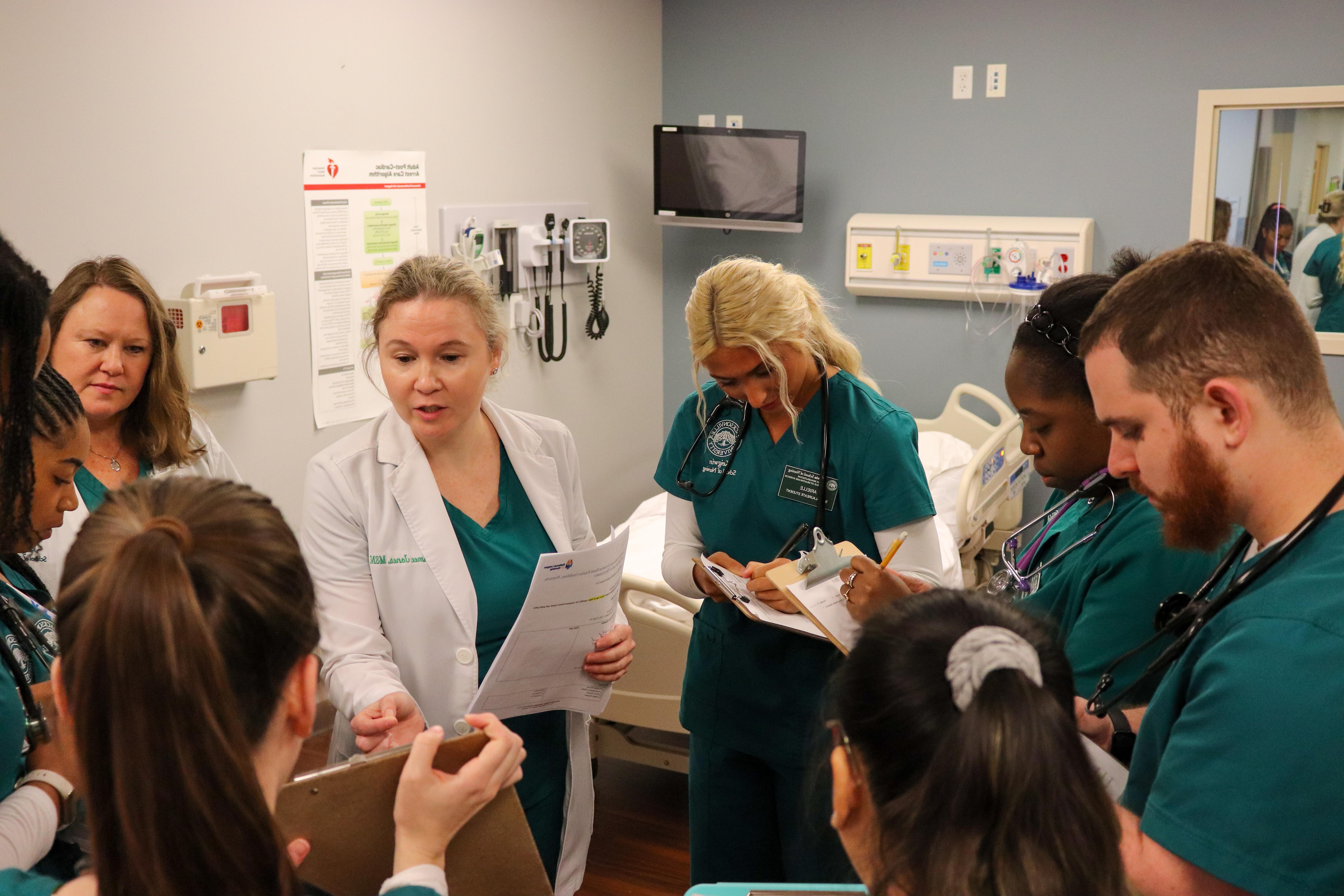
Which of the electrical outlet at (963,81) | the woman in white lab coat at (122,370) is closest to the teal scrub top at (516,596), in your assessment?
the woman in white lab coat at (122,370)

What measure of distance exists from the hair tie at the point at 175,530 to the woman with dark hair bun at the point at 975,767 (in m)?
0.57

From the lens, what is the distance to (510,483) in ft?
6.03

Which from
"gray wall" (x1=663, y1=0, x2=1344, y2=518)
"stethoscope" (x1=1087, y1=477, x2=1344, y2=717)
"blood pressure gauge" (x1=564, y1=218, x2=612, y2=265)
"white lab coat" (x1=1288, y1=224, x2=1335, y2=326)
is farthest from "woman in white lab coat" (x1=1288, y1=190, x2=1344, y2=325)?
"stethoscope" (x1=1087, y1=477, x2=1344, y2=717)

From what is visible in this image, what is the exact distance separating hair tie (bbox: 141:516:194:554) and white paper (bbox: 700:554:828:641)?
106 centimetres

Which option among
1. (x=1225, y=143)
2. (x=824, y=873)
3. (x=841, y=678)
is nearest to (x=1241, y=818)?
(x=841, y=678)

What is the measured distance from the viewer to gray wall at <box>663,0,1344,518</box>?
3797mm

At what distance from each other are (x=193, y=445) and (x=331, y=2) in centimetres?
154

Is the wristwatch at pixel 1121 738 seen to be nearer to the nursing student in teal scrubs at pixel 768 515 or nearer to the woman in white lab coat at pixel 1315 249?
the nursing student in teal scrubs at pixel 768 515

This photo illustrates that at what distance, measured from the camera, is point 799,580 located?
1.75 m

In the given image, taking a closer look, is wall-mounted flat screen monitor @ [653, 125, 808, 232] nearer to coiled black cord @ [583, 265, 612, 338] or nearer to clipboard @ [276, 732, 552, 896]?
coiled black cord @ [583, 265, 612, 338]

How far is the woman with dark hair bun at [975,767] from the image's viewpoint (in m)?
0.81

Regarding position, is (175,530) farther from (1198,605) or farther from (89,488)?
(89,488)

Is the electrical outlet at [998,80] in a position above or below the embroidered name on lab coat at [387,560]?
above

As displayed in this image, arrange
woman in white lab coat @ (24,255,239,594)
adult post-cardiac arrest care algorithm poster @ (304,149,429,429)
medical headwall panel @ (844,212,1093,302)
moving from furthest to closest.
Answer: medical headwall panel @ (844,212,1093,302) < adult post-cardiac arrest care algorithm poster @ (304,149,429,429) < woman in white lab coat @ (24,255,239,594)
